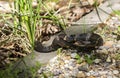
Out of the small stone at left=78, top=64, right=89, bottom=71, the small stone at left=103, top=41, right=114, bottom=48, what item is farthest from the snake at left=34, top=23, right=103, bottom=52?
the small stone at left=78, top=64, right=89, bottom=71

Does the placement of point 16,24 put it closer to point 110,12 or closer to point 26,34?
point 26,34

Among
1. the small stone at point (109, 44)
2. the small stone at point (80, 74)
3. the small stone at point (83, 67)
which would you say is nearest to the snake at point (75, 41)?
the small stone at point (109, 44)

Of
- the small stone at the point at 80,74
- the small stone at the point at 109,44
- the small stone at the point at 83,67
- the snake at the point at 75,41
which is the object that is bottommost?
the small stone at the point at 80,74

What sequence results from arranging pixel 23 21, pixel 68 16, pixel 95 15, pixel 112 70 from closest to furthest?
pixel 112 70, pixel 23 21, pixel 95 15, pixel 68 16

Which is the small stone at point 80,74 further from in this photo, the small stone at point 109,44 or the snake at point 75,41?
the small stone at point 109,44

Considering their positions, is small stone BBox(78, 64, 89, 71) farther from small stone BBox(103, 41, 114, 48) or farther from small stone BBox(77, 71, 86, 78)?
small stone BBox(103, 41, 114, 48)

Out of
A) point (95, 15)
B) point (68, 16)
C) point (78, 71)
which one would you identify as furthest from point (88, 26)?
point (78, 71)

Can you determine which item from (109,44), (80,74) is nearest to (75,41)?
(109,44)

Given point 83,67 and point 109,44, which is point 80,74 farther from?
point 109,44
